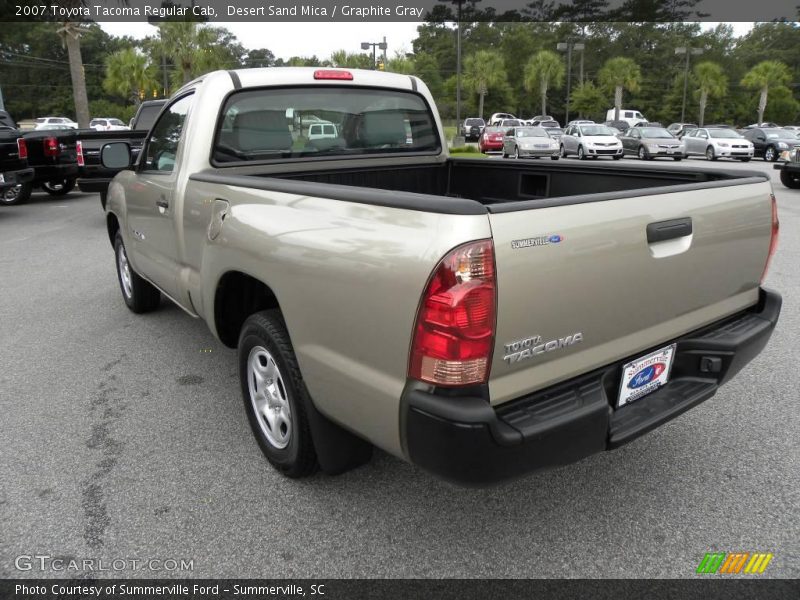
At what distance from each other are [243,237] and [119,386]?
1893 millimetres

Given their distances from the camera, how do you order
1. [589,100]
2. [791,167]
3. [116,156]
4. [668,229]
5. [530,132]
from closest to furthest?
[668,229] → [116,156] → [791,167] → [530,132] → [589,100]

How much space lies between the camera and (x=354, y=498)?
2775mm

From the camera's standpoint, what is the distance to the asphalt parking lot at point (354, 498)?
2.40 metres

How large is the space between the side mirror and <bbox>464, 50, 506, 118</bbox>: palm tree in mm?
67009

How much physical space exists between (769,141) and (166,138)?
1130 inches

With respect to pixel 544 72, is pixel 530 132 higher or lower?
lower

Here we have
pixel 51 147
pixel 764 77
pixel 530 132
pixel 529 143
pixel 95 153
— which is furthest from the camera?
pixel 764 77

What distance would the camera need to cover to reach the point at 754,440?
10.5 ft

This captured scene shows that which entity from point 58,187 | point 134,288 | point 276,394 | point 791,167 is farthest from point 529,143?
point 276,394

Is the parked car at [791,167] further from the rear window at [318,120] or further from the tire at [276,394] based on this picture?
the tire at [276,394]

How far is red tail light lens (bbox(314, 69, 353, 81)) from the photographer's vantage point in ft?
13.0

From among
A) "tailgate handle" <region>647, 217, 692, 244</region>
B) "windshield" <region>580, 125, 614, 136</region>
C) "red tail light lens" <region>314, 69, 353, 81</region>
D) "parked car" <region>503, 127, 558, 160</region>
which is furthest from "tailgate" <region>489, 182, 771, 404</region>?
Answer: "windshield" <region>580, 125, 614, 136</region>

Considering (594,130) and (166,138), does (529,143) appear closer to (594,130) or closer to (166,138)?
(594,130)

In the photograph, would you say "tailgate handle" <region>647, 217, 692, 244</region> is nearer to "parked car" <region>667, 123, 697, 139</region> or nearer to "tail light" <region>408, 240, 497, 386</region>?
"tail light" <region>408, 240, 497, 386</region>
